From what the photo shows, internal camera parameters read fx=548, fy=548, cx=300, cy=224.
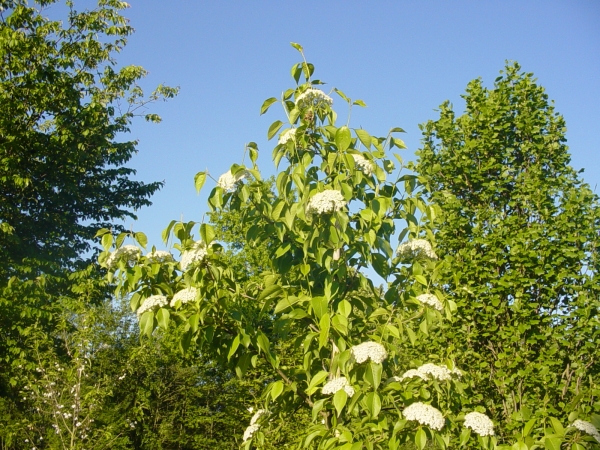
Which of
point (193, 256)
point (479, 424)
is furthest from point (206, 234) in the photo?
point (479, 424)

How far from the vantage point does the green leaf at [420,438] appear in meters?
2.43

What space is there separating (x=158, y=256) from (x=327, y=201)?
0.97m

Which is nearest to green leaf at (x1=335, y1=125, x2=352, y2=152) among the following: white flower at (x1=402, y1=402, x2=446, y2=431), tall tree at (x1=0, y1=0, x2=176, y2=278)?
white flower at (x1=402, y1=402, x2=446, y2=431)

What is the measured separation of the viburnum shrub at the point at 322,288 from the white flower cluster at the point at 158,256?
0.08 feet

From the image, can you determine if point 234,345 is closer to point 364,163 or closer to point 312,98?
point 364,163

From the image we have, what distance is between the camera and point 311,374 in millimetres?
3006

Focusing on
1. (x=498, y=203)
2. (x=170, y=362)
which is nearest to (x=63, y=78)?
(x=170, y=362)

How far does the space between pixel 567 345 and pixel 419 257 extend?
2.47m

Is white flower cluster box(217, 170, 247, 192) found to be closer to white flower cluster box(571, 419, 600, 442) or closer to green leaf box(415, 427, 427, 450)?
green leaf box(415, 427, 427, 450)

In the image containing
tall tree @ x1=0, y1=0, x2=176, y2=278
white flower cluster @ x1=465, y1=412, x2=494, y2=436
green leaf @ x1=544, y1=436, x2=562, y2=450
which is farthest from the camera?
tall tree @ x1=0, y1=0, x2=176, y2=278

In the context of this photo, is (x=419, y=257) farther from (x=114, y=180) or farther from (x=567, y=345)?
(x=114, y=180)

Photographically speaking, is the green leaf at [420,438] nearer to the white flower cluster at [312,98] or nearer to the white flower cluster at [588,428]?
the white flower cluster at [588,428]

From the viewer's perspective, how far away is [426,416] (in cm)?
245

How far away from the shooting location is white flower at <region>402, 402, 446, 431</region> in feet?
8.03
